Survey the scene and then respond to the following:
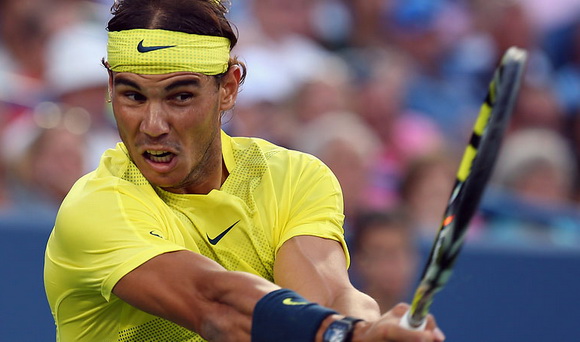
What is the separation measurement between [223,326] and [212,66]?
1.03 metres

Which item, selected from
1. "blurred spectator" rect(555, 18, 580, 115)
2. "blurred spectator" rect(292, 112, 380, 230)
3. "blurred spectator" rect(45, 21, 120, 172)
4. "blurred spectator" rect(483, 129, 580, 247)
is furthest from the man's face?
"blurred spectator" rect(555, 18, 580, 115)

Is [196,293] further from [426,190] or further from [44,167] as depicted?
[426,190]

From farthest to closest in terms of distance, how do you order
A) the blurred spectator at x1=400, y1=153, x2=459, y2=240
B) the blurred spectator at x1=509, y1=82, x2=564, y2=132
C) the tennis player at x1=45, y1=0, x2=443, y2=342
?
the blurred spectator at x1=509, y1=82, x2=564, y2=132, the blurred spectator at x1=400, y1=153, x2=459, y2=240, the tennis player at x1=45, y1=0, x2=443, y2=342

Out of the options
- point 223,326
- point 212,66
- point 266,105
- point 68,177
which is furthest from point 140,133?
point 266,105

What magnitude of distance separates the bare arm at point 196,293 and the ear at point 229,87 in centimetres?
81

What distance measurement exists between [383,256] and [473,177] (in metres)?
3.38

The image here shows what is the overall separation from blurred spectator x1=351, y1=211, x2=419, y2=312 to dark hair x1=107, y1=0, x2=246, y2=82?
2546 millimetres

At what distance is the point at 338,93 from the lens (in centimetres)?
789

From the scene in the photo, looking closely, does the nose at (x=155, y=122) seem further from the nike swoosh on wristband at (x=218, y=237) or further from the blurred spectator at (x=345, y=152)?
the blurred spectator at (x=345, y=152)

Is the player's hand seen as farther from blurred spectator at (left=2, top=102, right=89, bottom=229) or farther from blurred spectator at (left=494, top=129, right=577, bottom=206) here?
blurred spectator at (left=494, top=129, right=577, bottom=206)

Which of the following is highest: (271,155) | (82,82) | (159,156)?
(159,156)

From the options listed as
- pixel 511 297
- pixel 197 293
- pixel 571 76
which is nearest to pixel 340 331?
pixel 197 293

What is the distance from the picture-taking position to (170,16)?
3.84 m

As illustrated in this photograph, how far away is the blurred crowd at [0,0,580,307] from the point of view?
6836mm
